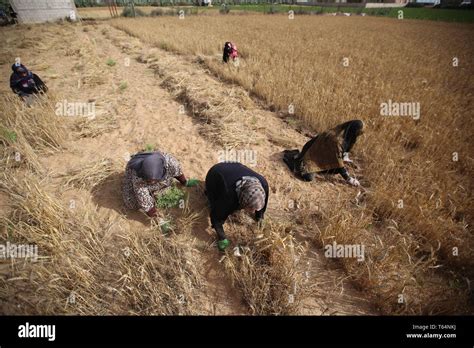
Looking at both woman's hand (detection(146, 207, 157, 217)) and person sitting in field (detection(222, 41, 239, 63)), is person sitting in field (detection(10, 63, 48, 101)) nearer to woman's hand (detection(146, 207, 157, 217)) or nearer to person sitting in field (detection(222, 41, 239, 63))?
woman's hand (detection(146, 207, 157, 217))

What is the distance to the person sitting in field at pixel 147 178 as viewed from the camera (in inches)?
103

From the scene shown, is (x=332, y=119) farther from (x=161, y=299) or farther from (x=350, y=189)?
(x=161, y=299)

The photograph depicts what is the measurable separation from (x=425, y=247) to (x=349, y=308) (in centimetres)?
128

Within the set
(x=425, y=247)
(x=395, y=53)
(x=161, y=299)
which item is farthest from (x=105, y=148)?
(x=395, y=53)

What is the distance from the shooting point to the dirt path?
237 cm

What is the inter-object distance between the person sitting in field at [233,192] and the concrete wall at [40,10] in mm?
25577

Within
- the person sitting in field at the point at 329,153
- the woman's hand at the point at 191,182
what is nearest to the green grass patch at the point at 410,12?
the person sitting in field at the point at 329,153

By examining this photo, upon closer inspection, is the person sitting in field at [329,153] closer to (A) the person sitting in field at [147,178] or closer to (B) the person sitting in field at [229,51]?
(A) the person sitting in field at [147,178]

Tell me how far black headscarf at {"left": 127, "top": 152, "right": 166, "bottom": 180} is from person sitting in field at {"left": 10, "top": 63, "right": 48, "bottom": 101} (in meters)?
4.00

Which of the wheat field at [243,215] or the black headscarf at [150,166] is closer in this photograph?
the wheat field at [243,215]

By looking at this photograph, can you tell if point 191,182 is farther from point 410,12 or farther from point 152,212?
point 410,12

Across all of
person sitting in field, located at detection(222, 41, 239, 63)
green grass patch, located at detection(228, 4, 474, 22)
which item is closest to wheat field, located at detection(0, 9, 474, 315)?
person sitting in field, located at detection(222, 41, 239, 63)

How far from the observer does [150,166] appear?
8.45 feet

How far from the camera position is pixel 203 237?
2.81 meters
